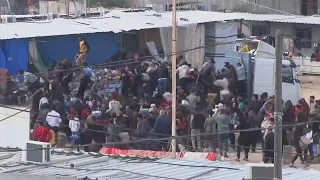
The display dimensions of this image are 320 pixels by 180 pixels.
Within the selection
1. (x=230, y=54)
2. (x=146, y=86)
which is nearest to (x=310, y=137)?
(x=146, y=86)

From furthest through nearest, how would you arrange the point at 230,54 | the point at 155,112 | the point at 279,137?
the point at 230,54 → the point at 155,112 → the point at 279,137

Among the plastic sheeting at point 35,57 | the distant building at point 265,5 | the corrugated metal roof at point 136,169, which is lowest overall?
the corrugated metal roof at point 136,169

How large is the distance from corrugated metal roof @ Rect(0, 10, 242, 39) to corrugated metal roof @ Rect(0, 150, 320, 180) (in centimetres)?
982

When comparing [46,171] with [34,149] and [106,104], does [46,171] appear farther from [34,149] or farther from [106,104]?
[106,104]

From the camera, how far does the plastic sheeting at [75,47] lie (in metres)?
26.8

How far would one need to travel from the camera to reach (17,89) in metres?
24.3

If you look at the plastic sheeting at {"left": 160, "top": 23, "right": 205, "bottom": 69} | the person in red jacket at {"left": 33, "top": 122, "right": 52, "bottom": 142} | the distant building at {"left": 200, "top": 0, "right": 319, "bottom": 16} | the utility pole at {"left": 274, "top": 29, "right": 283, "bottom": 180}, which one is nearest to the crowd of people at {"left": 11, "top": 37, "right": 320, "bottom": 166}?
the person in red jacket at {"left": 33, "top": 122, "right": 52, "bottom": 142}

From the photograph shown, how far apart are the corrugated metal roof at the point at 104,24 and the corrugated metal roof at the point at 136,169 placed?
32.2 feet

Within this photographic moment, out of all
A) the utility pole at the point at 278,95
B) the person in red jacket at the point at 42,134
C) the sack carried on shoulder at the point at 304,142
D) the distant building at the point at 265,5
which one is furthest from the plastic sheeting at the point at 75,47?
the utility pole at the point at 278,95

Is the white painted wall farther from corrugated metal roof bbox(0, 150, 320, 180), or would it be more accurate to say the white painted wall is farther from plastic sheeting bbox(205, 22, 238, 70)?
plastic sheeting bbox(205, 22, 238, 70)

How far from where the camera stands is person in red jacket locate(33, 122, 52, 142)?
Answer: 67.9ft

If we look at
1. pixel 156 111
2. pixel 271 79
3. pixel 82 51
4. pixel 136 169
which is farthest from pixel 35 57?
pixel 136 169

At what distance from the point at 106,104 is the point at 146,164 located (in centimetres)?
757

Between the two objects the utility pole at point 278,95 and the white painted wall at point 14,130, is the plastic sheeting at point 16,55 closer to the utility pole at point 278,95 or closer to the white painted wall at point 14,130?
the white painted wall at point 14,130
